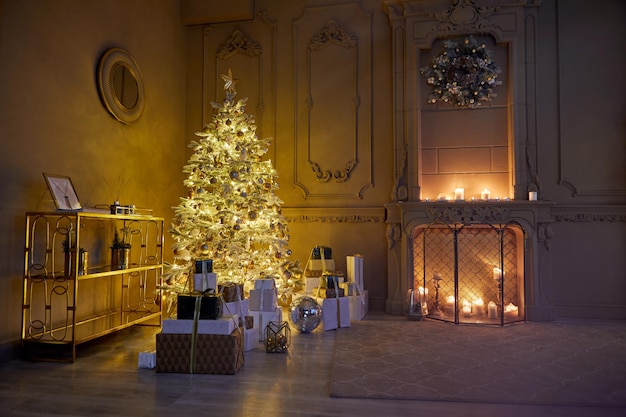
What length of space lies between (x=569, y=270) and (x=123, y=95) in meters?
5.76

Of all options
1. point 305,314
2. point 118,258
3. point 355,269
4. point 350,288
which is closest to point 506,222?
point 355,269

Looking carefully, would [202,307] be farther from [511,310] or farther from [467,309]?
[511,310]

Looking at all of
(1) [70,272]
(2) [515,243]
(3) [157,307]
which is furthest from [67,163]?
(2) [515,243]

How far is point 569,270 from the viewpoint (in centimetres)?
505

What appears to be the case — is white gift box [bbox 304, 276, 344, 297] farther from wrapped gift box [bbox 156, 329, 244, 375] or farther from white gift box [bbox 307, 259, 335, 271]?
wrapped gift box [bbox 156, 329, 244, 375]

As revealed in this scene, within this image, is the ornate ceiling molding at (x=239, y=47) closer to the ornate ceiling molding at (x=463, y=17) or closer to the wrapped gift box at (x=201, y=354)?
the ornate ceiling molding at (x=463, y=17)

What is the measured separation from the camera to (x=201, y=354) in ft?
9.82

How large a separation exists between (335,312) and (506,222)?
2343 millimetres

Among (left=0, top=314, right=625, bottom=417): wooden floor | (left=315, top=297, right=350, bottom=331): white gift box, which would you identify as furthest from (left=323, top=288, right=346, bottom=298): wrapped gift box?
(left=0, top=314, right=625, bottom=417): wooden floor

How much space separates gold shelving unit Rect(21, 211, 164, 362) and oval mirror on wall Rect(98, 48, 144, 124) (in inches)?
49.0

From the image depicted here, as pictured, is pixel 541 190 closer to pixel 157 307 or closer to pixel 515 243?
pixel 515 243

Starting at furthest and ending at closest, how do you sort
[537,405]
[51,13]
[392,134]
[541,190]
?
[392,134]
[541,190]
[51,13]
[537,405]

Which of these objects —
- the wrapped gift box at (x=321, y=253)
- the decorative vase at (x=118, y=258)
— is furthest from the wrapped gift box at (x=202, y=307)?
the wrapped gift box at (x=321, y=253)

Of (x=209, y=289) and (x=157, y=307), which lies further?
(x=157, y=307)
